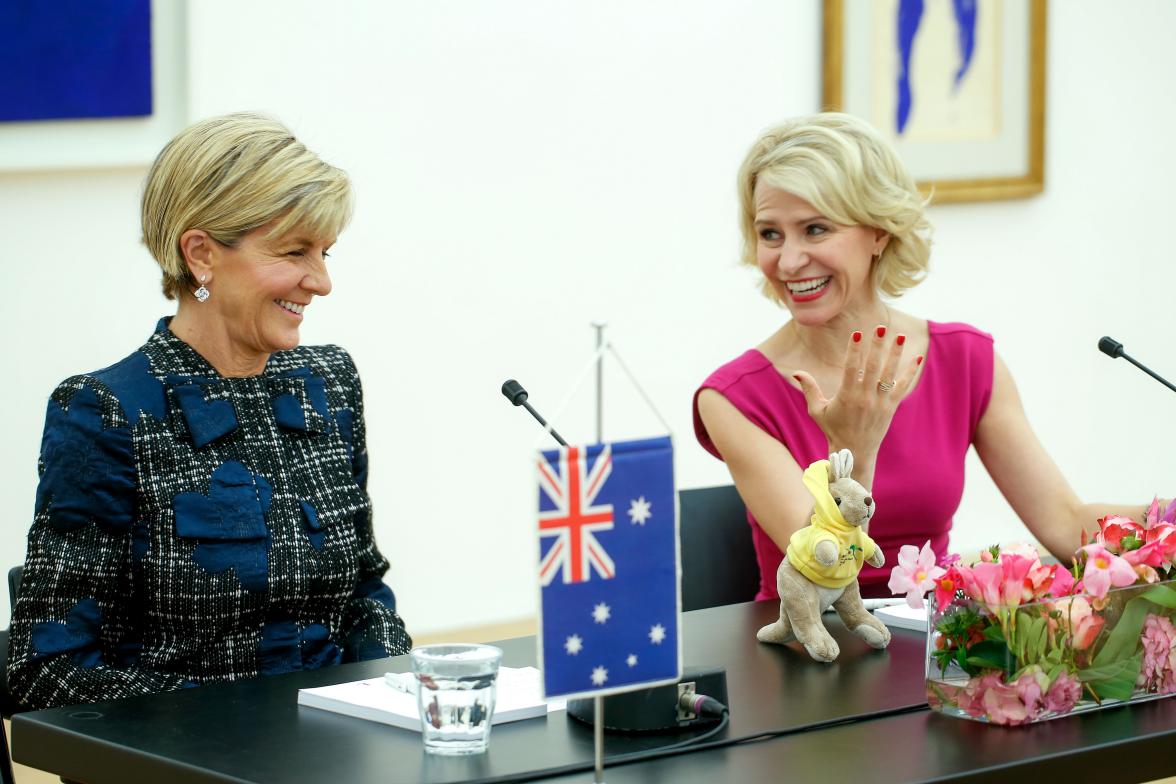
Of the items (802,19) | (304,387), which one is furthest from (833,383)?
(802,19)

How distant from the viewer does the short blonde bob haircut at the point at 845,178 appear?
2.47m

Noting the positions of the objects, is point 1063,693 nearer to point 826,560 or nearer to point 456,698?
point 826,560

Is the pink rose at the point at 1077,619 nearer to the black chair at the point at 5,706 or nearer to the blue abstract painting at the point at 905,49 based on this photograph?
the black chair at the point at 5,706

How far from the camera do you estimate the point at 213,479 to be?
2.05 metres

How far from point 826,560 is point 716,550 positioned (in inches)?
25.9

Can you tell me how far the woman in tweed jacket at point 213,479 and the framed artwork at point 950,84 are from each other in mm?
2559

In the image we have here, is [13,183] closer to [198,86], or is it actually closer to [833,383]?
[198,86]

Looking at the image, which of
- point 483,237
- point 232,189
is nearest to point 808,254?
point 232,189

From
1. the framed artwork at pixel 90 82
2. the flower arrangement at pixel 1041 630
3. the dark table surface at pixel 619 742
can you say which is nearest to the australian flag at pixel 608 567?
the dark table surface at pixel 619 742

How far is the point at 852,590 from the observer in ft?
6.31

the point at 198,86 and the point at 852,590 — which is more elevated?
the point at 198,86

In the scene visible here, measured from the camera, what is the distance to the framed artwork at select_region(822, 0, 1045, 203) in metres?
4.48

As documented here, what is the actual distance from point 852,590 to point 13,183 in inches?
83.4

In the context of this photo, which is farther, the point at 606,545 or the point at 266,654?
the point at 266,654
